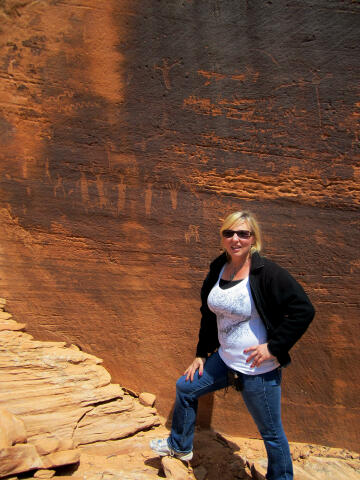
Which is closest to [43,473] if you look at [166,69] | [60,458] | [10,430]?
[60,458]


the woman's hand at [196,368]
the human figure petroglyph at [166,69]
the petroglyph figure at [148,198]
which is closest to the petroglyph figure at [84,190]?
the petroglyph figure at [148,198]

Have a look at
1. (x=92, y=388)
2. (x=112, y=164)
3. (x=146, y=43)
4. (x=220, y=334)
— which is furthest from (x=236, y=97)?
(x=92, y=388)

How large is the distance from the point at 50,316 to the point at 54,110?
5.40ft

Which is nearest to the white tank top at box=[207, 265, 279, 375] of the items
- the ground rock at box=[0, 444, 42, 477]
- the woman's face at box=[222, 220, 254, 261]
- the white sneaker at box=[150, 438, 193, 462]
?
the woman's face at box=[222, 220, 254, 261]

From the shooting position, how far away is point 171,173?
328 centimetres

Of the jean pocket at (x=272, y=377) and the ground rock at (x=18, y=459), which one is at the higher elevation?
the jean pocket at (x=272, y=377)

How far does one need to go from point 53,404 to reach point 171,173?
6.24 feet

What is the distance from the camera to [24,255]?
330 cm

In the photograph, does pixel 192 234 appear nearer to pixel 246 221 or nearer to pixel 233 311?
pixel 246 221

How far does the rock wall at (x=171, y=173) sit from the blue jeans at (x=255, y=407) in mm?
835

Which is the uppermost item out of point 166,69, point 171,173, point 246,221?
point 166,69

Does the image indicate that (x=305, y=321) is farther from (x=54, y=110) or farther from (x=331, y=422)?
(x=54, y=110)

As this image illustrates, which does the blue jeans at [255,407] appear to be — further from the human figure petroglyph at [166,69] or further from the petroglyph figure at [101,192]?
the human figure petroglyph at [166,69]

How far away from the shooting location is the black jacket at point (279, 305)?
2.15m
